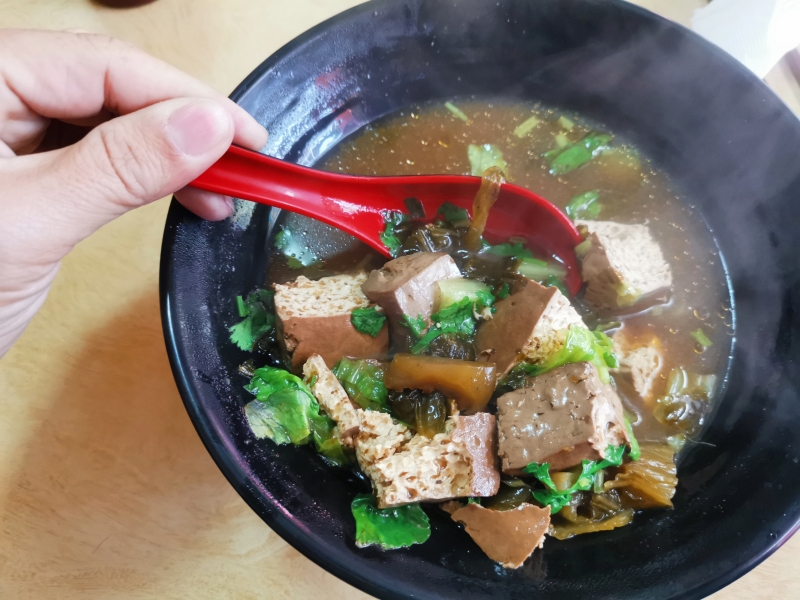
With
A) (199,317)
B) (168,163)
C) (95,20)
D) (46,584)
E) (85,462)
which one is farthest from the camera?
(95,20)

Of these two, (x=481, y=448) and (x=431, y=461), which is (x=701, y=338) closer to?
(x=481, y=448)

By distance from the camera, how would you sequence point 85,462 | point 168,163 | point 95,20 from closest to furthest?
point 168,163, point 85,462, point 95,20

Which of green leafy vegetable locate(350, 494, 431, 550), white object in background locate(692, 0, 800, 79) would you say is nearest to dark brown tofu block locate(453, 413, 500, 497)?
green leafy vegetable locate(350, 494, 431, 550)

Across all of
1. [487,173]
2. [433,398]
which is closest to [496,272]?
[487,173]

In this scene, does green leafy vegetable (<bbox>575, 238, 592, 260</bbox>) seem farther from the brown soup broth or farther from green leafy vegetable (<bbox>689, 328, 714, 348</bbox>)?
green leafy vegetable (<bbox>689, 328, 714, 348</bbox>)

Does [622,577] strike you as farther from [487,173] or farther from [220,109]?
[220,109]

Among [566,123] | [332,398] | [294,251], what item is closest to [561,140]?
[566,123]

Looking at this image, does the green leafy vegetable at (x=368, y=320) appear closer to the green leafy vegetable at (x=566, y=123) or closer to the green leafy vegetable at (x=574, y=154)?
the green leafy vegetable at (x=574, y=154)
